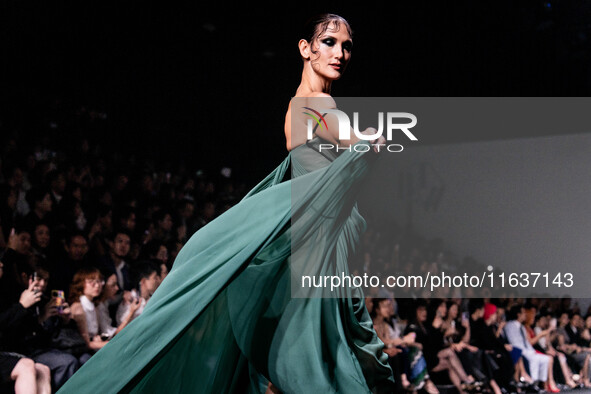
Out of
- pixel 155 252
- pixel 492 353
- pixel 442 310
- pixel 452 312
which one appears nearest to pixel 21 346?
pixel 155 252

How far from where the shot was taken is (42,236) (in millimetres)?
4020

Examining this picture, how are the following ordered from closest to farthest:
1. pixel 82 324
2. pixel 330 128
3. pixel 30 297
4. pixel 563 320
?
pixel 330 128 → pixel 30 297 → pixel 82 324 → pixel 563 320

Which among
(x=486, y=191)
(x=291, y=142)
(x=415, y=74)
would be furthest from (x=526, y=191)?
(x=291, y=142)

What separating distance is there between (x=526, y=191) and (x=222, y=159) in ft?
11.4

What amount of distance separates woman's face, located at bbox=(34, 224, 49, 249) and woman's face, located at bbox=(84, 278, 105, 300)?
0.45 metres

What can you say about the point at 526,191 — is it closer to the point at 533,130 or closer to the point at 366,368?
the point at 533,130

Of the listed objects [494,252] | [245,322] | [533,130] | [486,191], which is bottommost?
[245,322]

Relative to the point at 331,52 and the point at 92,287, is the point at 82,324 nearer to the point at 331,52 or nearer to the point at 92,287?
the point at 92,287

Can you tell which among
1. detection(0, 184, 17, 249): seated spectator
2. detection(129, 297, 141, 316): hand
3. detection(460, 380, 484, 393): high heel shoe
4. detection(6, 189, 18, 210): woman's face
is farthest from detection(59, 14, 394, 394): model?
detection(460, 380, 484, 393): high heel shoe

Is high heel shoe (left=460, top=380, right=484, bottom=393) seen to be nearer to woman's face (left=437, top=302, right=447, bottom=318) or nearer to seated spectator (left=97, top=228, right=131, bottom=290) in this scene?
woman's face (left=437, top=302, right=447, bottom=318)

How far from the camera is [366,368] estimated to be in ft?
7.20

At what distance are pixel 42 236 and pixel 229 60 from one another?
9.64ft

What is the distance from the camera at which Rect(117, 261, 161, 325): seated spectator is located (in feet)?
13.4

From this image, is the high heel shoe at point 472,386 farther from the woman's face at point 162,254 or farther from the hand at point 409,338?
the woman's face at point 162,254
